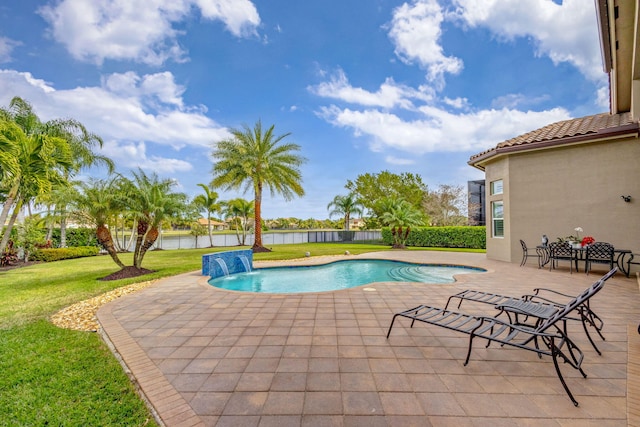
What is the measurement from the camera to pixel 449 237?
22375mm

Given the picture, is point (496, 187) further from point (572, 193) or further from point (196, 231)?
point (196, 231)

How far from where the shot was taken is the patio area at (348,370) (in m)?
2.42

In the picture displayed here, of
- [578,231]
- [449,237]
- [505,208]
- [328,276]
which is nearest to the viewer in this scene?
[578,231]

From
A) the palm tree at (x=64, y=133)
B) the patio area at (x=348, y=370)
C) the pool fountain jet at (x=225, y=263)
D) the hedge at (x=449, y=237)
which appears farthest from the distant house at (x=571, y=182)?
the palm tree at (x=64, y=133)

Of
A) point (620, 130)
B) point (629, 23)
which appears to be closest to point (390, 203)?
point (620, 130)

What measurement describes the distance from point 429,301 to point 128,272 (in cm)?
1001

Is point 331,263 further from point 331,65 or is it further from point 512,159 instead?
point 331,65

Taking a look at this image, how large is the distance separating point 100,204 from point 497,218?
51.8ft

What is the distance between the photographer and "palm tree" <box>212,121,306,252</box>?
1927cm

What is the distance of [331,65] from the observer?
59.8ft

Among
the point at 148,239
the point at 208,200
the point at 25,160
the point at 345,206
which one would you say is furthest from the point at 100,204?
the point at 345,206

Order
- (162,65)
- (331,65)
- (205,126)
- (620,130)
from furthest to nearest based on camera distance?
(205,126)
(331,65)
(162,65)
(620,130)

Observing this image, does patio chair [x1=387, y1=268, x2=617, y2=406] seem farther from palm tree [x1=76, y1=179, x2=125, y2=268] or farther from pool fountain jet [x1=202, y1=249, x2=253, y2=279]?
palm tree [x1=76, y1=179, x2=125, y2=268]

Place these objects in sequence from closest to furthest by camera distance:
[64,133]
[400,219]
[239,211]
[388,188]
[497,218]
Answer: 1. [497,218]
2. [64,133]
3. [400,219]
4. [239,211]
5. [388,188]
